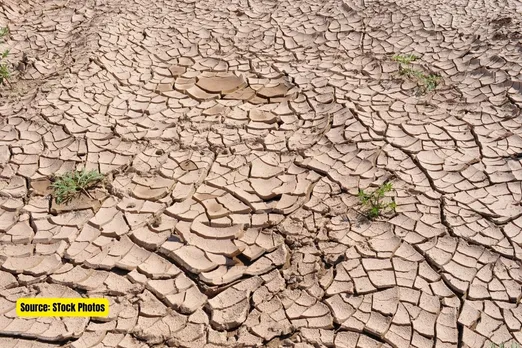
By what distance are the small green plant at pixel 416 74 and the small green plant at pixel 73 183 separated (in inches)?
89.2

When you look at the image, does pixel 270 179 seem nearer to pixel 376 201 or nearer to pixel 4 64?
pixel 376 201

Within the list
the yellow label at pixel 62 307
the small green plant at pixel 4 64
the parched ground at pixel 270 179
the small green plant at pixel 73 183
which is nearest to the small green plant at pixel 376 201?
the parched ground at pixel 270 179

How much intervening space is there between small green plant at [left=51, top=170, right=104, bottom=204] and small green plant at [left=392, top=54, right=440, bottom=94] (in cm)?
226

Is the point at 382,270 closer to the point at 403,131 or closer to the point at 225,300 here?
the point at 225,300

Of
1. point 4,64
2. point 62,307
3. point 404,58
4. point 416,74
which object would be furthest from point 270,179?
point 4,64

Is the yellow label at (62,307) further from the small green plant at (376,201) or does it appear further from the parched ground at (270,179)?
the small green plant at (376,201)

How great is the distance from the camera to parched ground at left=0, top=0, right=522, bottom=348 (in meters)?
2.07

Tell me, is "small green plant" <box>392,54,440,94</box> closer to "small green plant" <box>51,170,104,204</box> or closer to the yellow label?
"small green plant" <box>51,170,104,204</box>

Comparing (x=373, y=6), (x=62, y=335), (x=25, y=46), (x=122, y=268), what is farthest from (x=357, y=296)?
(x=25, y=46)

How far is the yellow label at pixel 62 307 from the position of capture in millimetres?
2102

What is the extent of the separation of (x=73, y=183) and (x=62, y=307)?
83 cm

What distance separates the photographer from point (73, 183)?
2.73 metres

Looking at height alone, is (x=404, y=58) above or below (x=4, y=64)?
above

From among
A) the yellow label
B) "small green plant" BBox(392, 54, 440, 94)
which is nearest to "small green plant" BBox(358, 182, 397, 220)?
"small green plant" BBox(392, 54, 440, 94)
